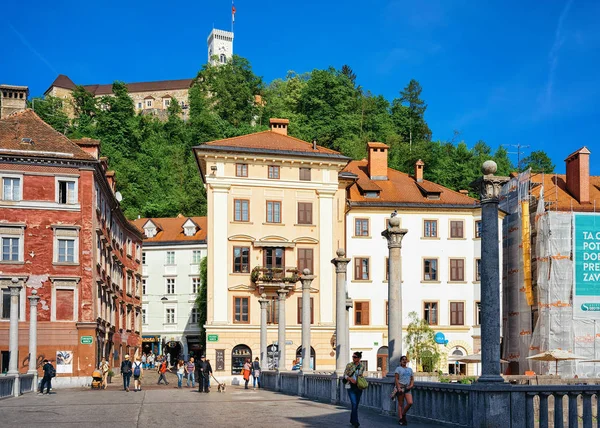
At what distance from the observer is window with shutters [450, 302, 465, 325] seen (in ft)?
191

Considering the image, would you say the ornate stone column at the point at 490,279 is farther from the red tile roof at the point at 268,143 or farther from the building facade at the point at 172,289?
the building facade at the point at 172,289

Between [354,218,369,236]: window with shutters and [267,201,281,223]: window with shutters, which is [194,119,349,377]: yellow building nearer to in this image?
[267,201,281,223]: window with shutters

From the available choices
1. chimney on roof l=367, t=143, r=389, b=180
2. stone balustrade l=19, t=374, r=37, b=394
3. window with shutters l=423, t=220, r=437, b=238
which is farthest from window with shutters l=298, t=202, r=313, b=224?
stone balustrade l=19, t=374, r=37, b=394

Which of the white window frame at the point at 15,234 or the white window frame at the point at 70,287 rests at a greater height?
the white window frame at the point at 15,234

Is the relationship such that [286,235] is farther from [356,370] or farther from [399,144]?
[399,144]

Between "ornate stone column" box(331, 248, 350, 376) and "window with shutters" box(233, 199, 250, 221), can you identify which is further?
"window with shutters" box(233, 199, 250, 221)

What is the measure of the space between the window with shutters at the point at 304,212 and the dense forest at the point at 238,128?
30.5 metres

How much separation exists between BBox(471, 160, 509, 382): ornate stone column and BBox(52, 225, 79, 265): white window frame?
35.7m

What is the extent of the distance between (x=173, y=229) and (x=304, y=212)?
96.8 ft

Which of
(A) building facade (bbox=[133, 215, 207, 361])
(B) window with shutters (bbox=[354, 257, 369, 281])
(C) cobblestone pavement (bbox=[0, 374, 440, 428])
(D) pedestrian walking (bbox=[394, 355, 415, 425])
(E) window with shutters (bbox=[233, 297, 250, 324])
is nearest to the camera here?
(D) pedestrian walking (bbox=[394, 355, 415, 425])

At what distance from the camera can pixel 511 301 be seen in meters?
56.0

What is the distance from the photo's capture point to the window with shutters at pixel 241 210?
55750 millimetres

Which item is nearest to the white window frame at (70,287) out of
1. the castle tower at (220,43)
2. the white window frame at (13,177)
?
the white window frame at (13,177)

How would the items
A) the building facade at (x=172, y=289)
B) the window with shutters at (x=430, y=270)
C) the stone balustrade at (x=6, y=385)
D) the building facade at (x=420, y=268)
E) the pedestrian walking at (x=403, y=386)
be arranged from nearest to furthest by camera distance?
the pedestrian walking at (x=403, y=386)
the stone balustrade at (x=6, y=385)
the building facade at (x=420, y=268)
the window with shutters at (x=430, y=270)
the building facade at (x=172, y=289)
